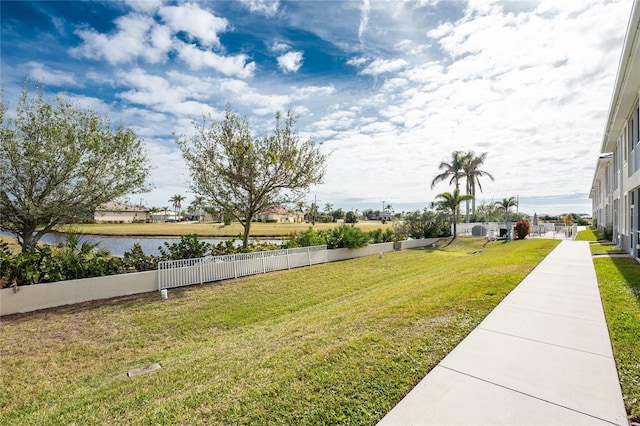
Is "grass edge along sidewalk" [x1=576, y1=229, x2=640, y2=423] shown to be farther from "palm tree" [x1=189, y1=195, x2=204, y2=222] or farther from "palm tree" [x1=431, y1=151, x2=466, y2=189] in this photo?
"palm tree" [x1=431, y1=151, x2=466, y2=189]

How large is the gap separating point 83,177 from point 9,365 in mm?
6519

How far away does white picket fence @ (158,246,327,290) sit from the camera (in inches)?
394

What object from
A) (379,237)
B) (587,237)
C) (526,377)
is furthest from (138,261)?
(587,237)

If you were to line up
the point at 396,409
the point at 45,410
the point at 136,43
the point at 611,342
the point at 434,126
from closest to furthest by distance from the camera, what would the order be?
the point at 396,409
the point at 45,410
the point at 611,342
the point at 136,43
the point at 434,126

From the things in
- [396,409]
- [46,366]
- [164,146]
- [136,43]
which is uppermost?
[136,43]

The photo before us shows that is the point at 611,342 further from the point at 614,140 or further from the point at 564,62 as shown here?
the point at 614,140

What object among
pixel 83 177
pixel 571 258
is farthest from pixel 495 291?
pixel 83 177

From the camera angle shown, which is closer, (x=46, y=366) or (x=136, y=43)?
(x=46, y=366)

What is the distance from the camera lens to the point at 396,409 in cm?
278

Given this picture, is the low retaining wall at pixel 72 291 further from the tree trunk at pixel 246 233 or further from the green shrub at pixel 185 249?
the tree trunk at pixel 246 233

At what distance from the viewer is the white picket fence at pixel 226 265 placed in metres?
10.0

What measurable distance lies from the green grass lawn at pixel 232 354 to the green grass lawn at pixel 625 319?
162 centimetres

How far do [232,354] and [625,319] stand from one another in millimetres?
6090

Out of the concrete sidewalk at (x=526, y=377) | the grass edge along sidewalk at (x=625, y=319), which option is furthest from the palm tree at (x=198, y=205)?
the grass edge along sidewalk at (x=625, y=319)
